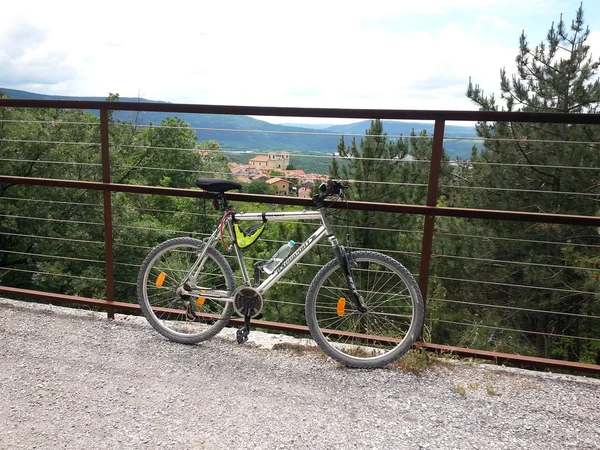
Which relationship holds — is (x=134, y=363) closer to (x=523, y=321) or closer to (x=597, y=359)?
(x=523, y=321)

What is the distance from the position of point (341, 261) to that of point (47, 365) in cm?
172

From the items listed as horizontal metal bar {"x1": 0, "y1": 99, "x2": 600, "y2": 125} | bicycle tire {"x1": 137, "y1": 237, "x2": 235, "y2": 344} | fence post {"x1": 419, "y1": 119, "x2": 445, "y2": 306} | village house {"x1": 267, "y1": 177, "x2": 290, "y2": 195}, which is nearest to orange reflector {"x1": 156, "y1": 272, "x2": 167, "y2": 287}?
bicycle tire {"x1": 137, "y1": 237, "x2": 235, "y2": 344}

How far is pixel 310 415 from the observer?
229 centimetres

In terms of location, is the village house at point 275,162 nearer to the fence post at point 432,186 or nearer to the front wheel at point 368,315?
the front wheel at point 368,315

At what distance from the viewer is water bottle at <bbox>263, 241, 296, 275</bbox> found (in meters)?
2.88


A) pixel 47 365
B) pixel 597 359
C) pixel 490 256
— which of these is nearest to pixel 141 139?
pixel 490 256

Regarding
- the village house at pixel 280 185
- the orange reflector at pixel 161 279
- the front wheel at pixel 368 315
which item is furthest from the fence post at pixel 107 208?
the front wheel at pixel 368 315

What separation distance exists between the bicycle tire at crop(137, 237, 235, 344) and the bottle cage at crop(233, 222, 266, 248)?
0.54 feet

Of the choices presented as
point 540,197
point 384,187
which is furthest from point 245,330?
point 540,197

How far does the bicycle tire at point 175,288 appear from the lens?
303cm

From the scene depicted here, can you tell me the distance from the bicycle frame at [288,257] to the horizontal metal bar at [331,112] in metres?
→ 0.59

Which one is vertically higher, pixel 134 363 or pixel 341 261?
pixel 341 261

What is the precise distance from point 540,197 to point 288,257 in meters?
9.08

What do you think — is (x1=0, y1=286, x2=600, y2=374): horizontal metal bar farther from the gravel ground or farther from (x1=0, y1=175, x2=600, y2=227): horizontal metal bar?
(x1=0, y1=175, x2=600, y2=227): horizontal metal bar
